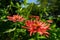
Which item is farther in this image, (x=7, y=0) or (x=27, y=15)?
(x=7, y=0)

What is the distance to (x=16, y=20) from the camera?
130 inches

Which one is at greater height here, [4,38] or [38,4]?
[38,4]

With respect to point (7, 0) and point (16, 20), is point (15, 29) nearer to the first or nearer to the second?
point (16, 20)

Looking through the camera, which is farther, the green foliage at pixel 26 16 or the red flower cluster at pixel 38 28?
the green foliage at pixel 26 16

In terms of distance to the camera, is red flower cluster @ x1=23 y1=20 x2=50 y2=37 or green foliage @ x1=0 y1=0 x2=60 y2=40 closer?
red flower cluster @ x1=23 y1=20 x2=50 y2=37

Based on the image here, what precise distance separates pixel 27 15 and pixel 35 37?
0.57 metres

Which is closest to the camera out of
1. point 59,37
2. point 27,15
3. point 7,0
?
point 59,37

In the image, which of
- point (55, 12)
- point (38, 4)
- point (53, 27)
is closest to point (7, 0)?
point (38, 4)

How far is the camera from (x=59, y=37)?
330cm

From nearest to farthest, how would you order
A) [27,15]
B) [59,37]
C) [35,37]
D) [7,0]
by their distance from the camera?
[35,37] < [59,37] < [27,15] < [7,0]

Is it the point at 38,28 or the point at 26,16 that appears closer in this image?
the point at 38,28

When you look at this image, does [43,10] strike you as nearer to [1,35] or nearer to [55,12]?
[55,12]

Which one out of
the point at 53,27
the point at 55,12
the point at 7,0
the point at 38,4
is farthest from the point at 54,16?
the point at 7,0

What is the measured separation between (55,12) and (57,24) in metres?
0.26
